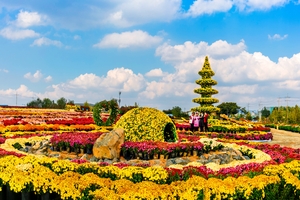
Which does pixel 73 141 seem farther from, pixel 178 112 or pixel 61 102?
pixel 61 102

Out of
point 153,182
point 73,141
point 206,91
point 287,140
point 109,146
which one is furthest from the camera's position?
point 206,91

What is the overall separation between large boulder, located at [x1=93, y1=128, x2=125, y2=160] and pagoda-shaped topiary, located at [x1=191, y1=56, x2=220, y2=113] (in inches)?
1065

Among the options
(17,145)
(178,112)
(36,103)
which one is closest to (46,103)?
(36,103)

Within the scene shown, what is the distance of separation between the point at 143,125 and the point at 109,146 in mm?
1766

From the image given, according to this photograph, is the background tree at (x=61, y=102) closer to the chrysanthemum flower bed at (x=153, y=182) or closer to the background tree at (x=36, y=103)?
the background tree at (x=36, y=103)

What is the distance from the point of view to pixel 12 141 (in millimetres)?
12414

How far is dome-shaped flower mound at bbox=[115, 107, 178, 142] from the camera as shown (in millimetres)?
11250

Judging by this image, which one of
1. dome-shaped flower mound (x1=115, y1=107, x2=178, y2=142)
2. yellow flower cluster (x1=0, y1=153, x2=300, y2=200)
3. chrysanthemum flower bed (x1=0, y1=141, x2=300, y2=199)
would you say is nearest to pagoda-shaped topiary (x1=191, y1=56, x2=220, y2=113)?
dome-shaped flower mound (x1=115, y1=107, x2=178, y2=142)

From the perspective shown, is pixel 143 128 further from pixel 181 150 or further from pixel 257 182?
pixel 257 182

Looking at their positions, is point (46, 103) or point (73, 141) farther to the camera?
point (46, 103)

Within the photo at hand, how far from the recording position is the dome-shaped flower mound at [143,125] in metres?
11.2

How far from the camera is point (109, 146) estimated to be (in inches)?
391

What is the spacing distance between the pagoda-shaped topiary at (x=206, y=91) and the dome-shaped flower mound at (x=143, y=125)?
2534 centimetres

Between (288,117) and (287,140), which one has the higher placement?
(288,117)
